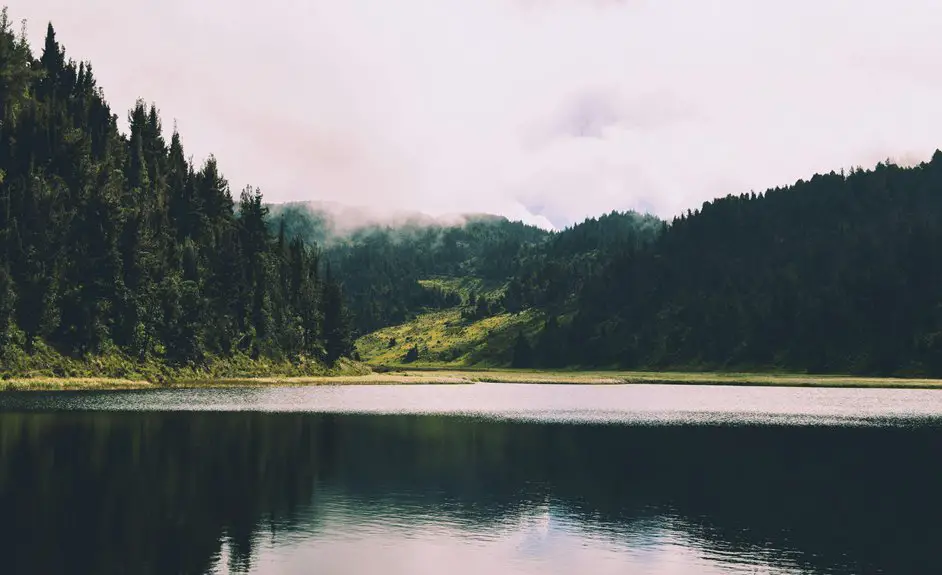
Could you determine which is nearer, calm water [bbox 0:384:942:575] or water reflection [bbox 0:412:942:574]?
water reflection [bbox 0:412:942:574]

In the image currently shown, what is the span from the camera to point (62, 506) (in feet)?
143

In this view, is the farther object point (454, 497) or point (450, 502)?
point (454, 497)

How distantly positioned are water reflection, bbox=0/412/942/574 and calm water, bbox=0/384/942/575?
0.62 ft

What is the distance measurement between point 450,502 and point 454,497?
5.79ft

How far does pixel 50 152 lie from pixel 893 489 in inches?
7487

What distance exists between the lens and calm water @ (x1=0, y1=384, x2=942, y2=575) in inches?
1439

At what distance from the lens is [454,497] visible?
52000 mm

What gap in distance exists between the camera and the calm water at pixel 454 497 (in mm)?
36562

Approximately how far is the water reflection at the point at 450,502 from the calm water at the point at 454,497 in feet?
0.62

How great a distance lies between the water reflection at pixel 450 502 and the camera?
36.4 meters

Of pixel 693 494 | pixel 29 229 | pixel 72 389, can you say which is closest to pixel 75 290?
pixel 29 229

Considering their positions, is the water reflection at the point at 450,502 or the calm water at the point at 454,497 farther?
the calm water at the point at 454,497

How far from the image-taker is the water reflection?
1433 inches

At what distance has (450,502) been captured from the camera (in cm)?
5025
